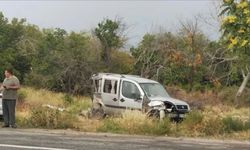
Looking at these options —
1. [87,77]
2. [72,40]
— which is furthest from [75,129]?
[72,40]

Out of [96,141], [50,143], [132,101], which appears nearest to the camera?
[50,143]

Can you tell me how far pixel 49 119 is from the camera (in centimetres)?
1592

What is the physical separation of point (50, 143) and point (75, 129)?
408 centimetres

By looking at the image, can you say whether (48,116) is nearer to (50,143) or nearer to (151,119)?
(151,119)

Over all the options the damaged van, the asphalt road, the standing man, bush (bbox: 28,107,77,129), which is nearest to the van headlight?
the damaged van

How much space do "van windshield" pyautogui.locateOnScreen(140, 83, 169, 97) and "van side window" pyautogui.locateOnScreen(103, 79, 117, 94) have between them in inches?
42.5

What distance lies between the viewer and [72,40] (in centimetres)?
4359

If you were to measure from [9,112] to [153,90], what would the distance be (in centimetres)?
610

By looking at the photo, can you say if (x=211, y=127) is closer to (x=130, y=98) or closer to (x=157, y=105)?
(x=157, y=105)

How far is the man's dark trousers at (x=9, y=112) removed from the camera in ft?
52.5

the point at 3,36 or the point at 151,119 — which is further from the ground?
the point at 3,36

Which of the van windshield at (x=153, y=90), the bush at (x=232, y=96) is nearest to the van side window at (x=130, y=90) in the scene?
the van windshield at (x=153, y=90)

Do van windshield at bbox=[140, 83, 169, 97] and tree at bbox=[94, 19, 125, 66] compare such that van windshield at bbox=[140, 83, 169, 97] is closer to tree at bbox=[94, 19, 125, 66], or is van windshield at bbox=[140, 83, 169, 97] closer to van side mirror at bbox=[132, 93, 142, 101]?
van side mirror at bbox=[132, 93, 142, 101]

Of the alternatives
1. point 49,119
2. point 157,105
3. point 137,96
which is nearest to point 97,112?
point 137,96
